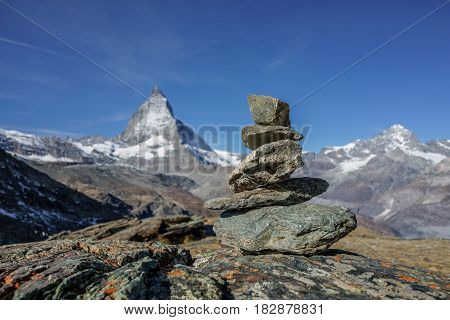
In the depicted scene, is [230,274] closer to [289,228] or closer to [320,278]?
[320,278]

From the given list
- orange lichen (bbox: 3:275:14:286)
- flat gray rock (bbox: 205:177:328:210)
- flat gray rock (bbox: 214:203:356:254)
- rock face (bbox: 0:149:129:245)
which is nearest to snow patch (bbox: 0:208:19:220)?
rock face (bbox: 0:149:129:245)

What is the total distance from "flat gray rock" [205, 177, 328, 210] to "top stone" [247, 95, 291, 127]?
4.33m

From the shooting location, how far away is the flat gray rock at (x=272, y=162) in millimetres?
25156

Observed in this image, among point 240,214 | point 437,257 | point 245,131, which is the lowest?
point 437,257

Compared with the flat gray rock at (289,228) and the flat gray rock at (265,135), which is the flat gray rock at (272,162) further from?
the flat gray rock at (289,228)

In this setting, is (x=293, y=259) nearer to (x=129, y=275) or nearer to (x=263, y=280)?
(x=263, y=280)

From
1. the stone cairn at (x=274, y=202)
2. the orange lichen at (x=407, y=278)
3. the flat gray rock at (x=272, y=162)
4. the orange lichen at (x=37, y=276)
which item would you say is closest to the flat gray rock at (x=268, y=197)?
the stone cairn at (x=274, y=202)

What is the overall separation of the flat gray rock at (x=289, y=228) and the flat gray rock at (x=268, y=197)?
1.71 feet

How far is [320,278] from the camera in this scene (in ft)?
66.8

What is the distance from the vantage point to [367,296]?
1834 centimetres

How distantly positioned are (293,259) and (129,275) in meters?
9.67

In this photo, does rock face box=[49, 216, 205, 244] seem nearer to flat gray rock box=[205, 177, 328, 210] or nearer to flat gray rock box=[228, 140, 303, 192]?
flat gray rock box=[205, 177, 328, 210]
